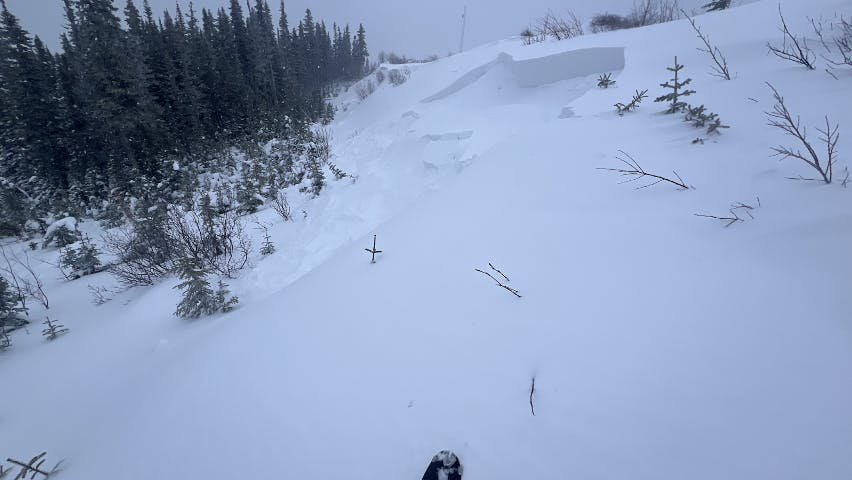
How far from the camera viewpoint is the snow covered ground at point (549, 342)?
132 centimetres

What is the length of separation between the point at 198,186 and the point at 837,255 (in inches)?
771

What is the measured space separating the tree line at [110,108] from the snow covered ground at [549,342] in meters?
17.5

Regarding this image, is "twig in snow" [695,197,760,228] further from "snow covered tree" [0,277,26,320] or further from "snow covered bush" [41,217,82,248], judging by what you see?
"snow covered bush" [41,217,82,248]

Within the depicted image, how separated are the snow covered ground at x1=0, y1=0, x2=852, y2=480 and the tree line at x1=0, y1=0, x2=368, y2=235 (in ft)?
57.5

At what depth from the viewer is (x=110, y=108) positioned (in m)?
15.9

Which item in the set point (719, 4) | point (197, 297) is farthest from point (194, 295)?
point (719, 4)

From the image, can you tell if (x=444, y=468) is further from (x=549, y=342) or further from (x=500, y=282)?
(x=500, y=282)

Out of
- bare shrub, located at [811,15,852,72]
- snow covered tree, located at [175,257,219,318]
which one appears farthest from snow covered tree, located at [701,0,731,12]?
snow covered tree, located at [175,257,219,318]

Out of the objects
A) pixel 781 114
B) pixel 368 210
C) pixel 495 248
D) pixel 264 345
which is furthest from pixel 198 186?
pixel 781 114

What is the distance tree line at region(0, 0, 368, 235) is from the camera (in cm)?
1652

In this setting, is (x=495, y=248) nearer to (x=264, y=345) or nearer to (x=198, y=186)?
(x=264, y=345)

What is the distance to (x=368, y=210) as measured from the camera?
7281 millimetres

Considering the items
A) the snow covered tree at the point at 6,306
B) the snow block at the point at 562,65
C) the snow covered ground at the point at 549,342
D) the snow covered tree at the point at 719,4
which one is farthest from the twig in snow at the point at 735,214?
the snow covered tree at the point at 6,306

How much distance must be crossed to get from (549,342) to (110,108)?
22600mm
